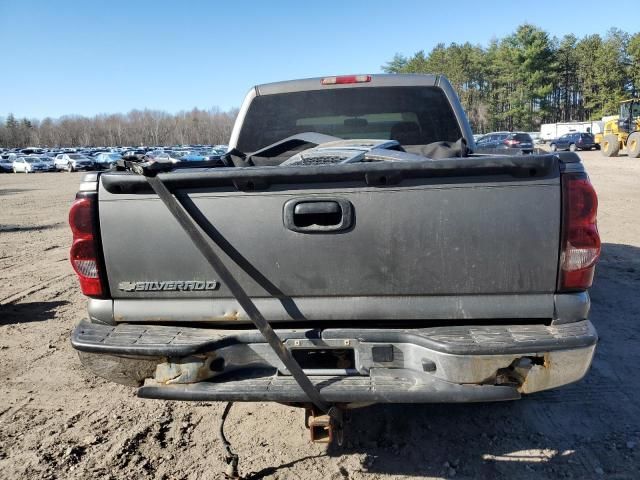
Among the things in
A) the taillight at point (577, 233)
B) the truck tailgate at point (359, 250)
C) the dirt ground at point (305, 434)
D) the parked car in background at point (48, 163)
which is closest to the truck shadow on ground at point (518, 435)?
the dirt ground at point (305, 434)

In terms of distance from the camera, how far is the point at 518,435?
10.9 feet

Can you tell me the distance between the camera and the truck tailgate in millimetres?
2416

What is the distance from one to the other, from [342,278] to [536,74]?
88.2 m

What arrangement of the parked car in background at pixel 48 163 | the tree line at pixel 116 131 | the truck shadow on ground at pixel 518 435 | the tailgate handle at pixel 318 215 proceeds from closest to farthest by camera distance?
the tailgate handle at pixel 318 215 < the truck shadow on ground at pixel 518 435 < the parked car in background at pixel 48 163 < the tree line at pixel 116 131

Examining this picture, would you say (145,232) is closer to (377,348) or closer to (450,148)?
(377,348)

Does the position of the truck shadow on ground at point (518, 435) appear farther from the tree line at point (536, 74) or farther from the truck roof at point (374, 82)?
the tree line at point (536, 74)

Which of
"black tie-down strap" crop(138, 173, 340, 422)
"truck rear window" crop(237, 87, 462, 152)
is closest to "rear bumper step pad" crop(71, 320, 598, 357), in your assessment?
"black tie-down strap" crop(138, 173, 340, 422)

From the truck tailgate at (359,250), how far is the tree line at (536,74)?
87.5 metres

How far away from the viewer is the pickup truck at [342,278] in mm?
2389

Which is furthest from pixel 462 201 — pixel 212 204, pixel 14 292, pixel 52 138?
pixel 52 138

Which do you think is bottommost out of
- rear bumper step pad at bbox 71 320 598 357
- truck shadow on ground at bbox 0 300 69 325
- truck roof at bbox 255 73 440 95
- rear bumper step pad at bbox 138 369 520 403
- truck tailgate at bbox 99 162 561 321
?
truck shadow on ground at bbox 0 300 69 325

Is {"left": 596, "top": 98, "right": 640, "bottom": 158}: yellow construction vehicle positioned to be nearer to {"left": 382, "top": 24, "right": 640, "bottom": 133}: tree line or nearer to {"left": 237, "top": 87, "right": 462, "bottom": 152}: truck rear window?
{"left": 237, "top": 87, "right": 462, "bottom": 152}: truck rear window

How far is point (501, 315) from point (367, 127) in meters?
2.63

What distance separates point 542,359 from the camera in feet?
7.80
